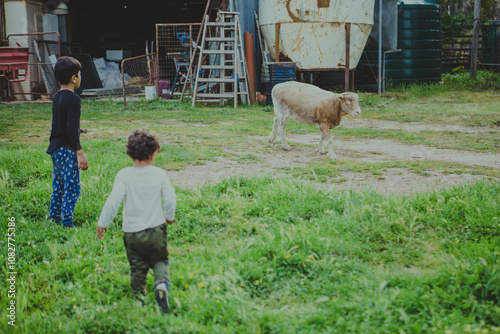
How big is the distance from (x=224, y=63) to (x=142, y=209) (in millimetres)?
12389

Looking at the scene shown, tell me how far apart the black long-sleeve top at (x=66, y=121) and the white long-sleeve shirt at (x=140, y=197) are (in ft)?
4.50

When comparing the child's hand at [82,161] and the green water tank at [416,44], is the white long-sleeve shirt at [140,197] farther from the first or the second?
the green water tank at [416,44]

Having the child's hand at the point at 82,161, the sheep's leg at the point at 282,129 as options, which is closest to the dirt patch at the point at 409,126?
the sheep's leg at the point at 282,129

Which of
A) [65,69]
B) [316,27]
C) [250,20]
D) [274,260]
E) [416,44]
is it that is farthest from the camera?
[416,44]

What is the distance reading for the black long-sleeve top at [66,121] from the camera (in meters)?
4.39

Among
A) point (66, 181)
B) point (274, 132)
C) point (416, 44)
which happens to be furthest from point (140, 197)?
point (416, 44)

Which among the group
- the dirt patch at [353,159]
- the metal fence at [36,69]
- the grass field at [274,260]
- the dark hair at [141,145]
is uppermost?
the metal fence at [36,69]

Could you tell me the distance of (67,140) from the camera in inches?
178

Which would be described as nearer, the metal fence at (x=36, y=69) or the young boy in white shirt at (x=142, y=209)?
the young boy in white shirt at (x=142, y=209)

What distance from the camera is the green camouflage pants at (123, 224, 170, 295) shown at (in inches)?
125

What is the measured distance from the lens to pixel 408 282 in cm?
327

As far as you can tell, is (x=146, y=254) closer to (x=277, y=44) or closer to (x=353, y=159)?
(x=353, y=159)

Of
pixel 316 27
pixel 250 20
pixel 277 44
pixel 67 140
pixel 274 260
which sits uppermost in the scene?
pixel 250 20

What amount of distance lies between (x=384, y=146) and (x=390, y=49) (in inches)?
388
